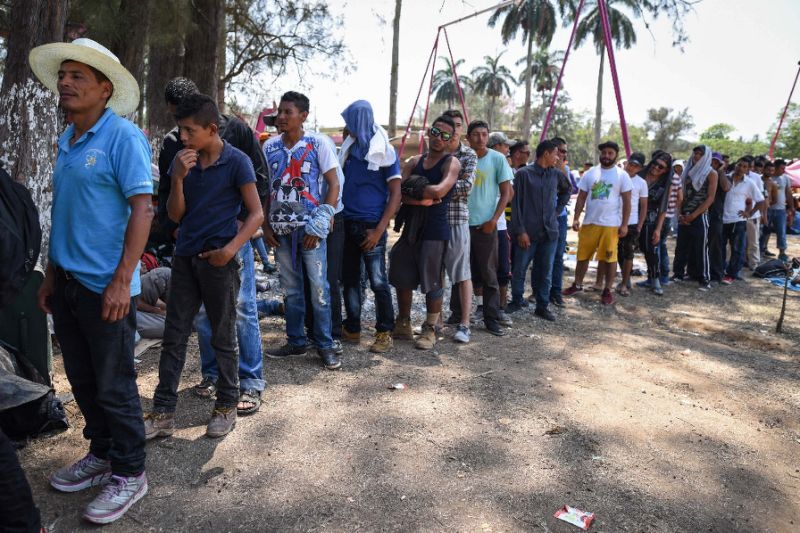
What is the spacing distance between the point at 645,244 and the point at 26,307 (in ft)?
23.5

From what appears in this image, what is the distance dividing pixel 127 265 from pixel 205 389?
157 cm

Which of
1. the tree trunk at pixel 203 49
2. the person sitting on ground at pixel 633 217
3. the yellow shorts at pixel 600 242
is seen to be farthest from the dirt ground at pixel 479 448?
the tree trunk at pixel 203 49

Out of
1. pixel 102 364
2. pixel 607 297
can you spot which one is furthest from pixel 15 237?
pixel 607 297

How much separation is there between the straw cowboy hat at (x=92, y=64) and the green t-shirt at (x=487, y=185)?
3.52 meters

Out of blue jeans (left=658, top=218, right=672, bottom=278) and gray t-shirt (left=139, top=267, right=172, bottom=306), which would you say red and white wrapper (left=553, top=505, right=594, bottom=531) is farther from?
blue jeans (left=658, top=218, right=672, bottom=278)

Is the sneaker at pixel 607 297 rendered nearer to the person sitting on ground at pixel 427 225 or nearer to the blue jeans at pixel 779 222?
the person sitting on ground at pixel 427 225

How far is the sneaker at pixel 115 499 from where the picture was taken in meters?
2.37

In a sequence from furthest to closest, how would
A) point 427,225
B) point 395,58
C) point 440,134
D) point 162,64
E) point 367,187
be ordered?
1. point 395,58
2. point 162,64
3. point 427,225
4. point 440,134
5. point 367,187

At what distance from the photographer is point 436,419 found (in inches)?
137

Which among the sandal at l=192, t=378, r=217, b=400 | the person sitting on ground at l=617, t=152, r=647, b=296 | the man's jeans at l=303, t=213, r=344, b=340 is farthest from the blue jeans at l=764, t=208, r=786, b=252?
the sandal at l=192, t=378, r=217, b=400

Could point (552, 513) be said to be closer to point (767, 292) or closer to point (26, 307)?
point (26, 307)

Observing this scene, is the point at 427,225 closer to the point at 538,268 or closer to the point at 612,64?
the point at 538,268

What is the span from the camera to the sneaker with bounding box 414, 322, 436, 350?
488 cm

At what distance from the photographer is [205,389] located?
3.65 metres
